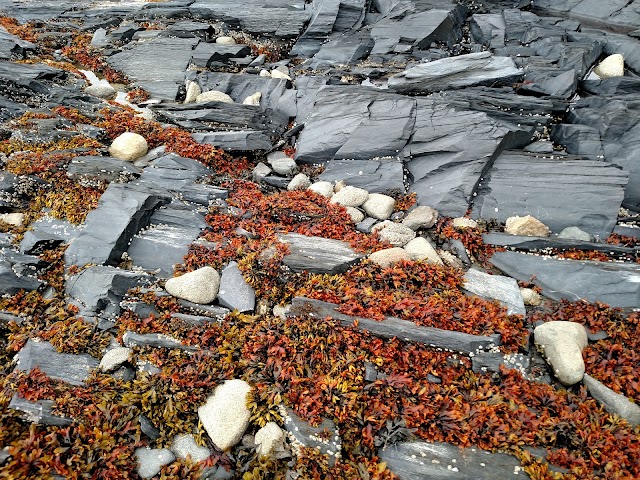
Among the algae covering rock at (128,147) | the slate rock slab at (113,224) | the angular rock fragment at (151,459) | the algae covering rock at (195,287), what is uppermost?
the algae covering rock at (128,147)

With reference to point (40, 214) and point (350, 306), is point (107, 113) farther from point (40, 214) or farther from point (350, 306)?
point (350, 306)

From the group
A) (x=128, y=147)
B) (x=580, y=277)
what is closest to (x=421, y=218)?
(x=580, y=277)

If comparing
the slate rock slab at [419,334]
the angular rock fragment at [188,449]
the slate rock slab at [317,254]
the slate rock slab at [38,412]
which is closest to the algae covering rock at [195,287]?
the slate rock slab at [317,254]

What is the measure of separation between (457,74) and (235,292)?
1270 centimetres

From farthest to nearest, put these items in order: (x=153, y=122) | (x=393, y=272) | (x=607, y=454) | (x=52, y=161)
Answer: (x=153, y=122)
(x=52, y=161)
(x=393, y=272)
(x=607, y=454)

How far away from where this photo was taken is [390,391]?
7.89 metres

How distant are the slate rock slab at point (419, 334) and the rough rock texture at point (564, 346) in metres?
1.11

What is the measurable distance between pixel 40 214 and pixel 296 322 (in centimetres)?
799

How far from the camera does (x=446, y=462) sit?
7.09m

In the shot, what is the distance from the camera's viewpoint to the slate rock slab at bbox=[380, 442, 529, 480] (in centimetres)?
693

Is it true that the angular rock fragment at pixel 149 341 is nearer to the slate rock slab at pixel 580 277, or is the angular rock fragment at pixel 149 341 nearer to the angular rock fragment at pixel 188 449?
the angular rock fragment at pixel 188 449

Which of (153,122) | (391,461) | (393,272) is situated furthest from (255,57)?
(391,461)

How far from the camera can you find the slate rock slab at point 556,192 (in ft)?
37.6

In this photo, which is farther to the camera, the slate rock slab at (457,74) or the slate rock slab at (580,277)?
the slate rock slab at (457,74)
